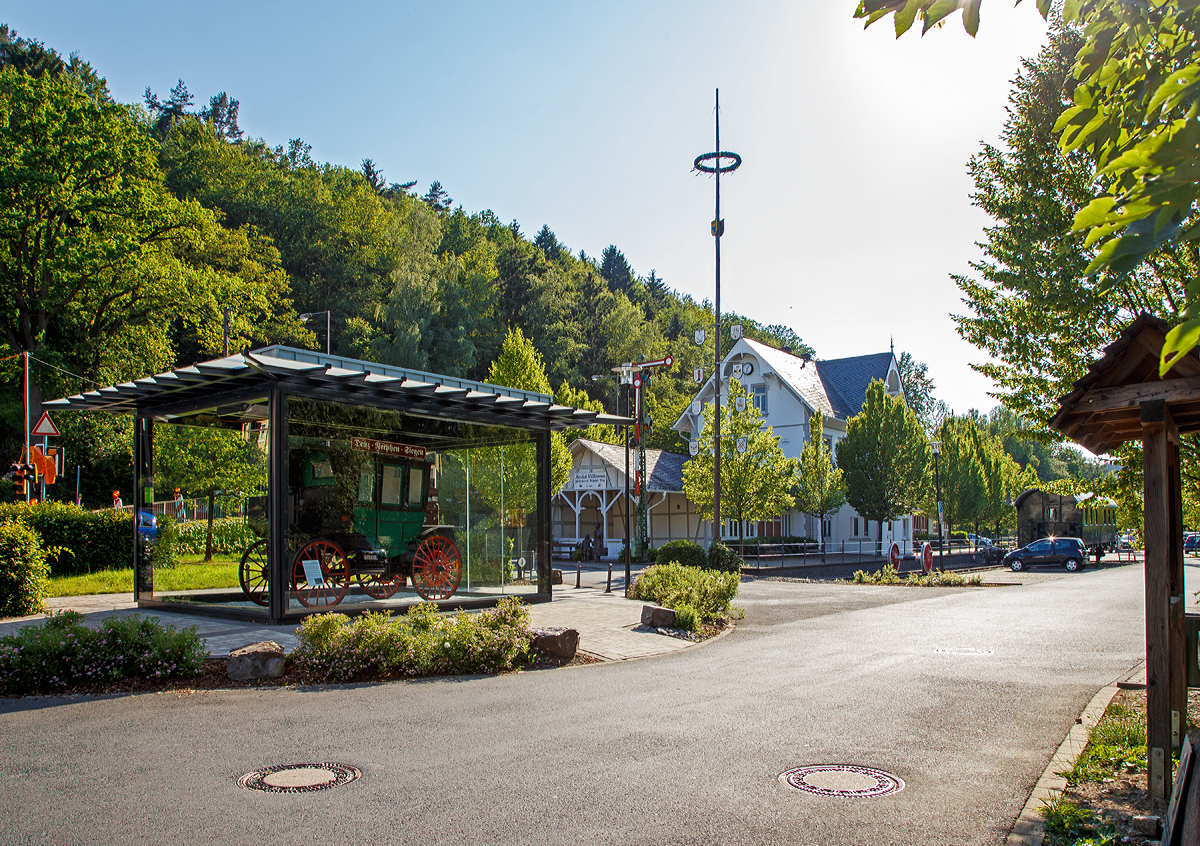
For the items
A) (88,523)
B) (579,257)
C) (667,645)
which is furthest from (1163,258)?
(579,257)

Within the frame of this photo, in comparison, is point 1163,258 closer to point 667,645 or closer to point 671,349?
point 667,645

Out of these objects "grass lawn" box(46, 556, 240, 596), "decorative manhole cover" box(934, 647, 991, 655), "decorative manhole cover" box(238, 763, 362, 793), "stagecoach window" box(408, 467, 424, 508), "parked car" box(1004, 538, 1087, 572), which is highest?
"stagecoach window" box(408, 467, 424, 508)

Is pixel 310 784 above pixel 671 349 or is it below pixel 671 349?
below

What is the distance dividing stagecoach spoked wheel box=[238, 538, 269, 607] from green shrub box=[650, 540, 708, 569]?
13125 millimetres

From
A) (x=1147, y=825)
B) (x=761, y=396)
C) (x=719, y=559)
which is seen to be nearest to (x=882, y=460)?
(x=761, y=396)

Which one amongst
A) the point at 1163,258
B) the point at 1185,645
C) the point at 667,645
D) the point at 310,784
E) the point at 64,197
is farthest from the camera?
the point at 64,197

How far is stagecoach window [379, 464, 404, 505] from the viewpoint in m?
14.9

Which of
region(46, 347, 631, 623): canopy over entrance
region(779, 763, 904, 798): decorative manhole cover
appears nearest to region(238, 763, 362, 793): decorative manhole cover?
region(779, 763, 904, 798): decorative manhole cover

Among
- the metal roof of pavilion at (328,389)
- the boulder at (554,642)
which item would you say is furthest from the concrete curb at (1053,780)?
the metal roof of pavilion at (328,389)

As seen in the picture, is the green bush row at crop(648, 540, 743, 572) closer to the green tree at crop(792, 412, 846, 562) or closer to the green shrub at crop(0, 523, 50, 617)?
the green shrub at crop(0, 523, 50, 617)

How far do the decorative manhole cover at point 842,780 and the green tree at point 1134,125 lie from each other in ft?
12.5

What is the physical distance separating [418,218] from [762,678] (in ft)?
186

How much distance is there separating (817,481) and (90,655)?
36.8 metres

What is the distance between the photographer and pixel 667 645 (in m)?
12.7
